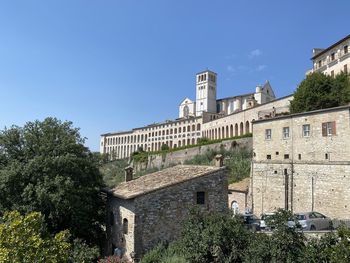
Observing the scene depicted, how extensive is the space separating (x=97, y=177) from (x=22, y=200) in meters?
5.53

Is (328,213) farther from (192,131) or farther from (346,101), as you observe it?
(192,131)

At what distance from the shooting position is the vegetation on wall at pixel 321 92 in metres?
36.9

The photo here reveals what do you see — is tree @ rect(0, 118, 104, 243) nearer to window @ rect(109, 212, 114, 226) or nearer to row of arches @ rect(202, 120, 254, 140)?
window @ rect(109, 212, 114, 226)

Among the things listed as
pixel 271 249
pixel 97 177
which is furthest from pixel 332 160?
pixel 97 177

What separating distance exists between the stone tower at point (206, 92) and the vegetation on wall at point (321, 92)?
274 feet

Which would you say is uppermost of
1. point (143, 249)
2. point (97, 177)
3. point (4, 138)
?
point (4, 138)

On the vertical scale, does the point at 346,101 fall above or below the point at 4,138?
above

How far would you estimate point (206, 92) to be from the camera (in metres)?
125

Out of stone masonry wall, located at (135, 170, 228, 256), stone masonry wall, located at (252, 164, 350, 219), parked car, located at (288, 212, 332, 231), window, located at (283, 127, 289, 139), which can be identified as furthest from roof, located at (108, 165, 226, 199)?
window, located at (283, 127, 289, 139)

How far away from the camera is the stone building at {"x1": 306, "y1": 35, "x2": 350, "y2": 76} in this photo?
147ft

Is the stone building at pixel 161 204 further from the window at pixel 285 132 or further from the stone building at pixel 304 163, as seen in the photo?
the window at pixel 285 132

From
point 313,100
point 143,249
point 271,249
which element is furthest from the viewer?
point 313,100

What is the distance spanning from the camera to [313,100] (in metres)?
37.8

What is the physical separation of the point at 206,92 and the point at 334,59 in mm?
76967
